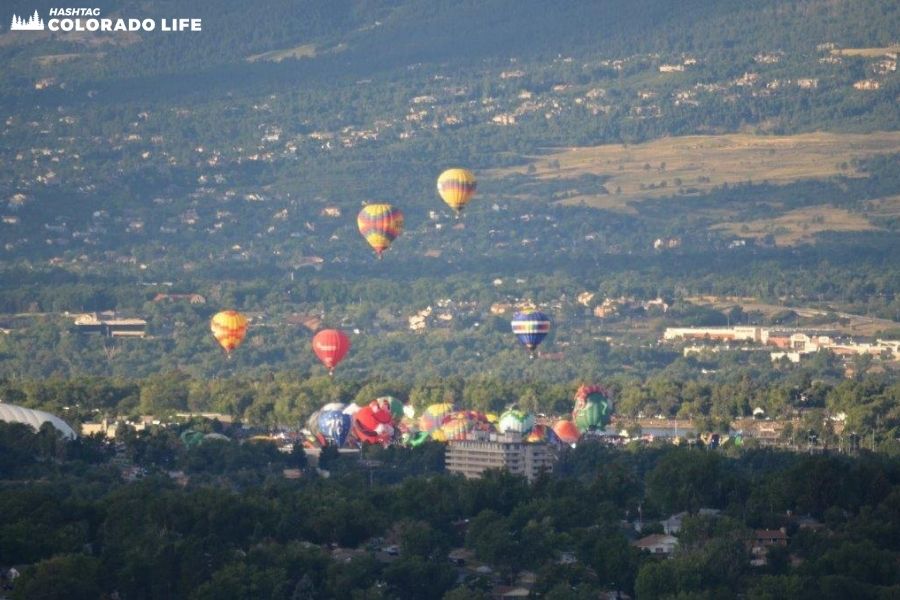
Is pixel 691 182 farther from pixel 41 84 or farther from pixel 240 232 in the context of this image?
pixel 41 84

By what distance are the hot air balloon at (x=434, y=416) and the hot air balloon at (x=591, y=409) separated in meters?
3.14

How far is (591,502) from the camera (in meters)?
61.8

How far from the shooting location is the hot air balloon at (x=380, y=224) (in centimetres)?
10950

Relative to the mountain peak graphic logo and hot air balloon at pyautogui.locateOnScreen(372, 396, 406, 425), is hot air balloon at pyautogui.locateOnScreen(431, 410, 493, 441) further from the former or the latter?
the mountain peak graphic logo

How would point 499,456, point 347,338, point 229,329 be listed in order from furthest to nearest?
point 347,338 → point 229,329 → point 499,456

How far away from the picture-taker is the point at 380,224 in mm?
109562

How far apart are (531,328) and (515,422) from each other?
21.7 meters

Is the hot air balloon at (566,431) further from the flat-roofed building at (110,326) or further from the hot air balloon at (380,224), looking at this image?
the flat-roofed building at (110,326)

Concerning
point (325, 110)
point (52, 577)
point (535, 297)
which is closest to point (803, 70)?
point (325, 110)

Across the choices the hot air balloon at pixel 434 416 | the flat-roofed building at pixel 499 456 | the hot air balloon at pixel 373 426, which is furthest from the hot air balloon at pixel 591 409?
the flat-roofed building at pixel 499 456

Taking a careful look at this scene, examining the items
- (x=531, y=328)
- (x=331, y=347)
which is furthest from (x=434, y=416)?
(x=331, y=347)

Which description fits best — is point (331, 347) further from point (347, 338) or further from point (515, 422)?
point (515, 422)

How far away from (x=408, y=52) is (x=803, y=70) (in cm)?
2253

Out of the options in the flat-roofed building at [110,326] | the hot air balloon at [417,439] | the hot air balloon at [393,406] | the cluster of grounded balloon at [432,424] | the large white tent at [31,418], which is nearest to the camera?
the large white tent at [31,418]
